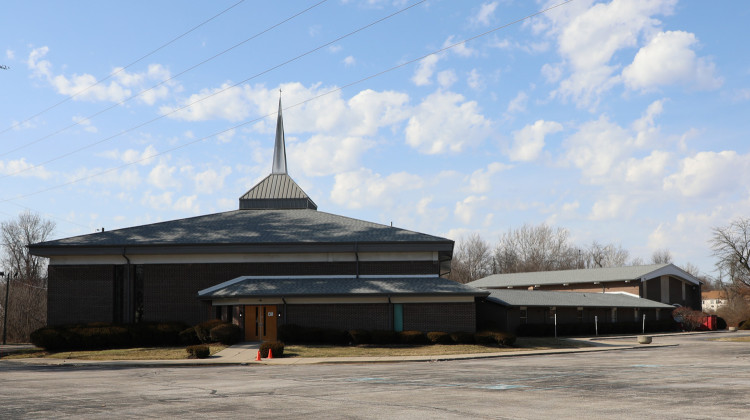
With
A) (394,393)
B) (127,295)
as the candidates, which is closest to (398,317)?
(127,295)

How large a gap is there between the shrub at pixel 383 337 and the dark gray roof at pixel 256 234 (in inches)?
260

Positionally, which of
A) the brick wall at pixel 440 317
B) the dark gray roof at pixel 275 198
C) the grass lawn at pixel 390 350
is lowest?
the grass lawn at pixel 390 350

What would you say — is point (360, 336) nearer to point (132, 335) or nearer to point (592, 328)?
point (132, 335)

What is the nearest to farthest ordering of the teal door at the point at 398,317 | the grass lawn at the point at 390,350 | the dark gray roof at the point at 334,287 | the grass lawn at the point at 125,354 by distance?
the grass lawn at the point at 125,354
the grass lawn at the point at 390,350
the dark gray roof at the point at 334,287
the teal door at the point at 398,317

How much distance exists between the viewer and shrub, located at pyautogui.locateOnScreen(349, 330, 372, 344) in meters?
39.7

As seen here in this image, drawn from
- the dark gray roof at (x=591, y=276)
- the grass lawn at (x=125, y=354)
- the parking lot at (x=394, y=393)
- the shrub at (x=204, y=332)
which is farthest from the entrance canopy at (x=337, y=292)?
the dark gray roof at (x=591, y=276)

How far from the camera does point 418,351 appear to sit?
3669 centimetres

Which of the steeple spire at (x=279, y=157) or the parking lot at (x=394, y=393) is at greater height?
the steeple spire at (x=279, y=157)

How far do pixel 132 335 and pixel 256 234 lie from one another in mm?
10889

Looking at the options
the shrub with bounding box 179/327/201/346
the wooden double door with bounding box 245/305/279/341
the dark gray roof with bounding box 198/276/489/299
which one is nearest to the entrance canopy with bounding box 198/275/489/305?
the dark gray roof with bounding box 198/276/489/299

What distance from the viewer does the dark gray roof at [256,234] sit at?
4481 centimetres

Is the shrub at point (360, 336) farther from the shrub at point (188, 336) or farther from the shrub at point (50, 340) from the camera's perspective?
the shrub at point (50, 340)

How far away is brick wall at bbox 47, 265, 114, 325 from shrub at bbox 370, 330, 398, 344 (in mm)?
17313

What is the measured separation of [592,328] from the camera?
5938 centimetres
